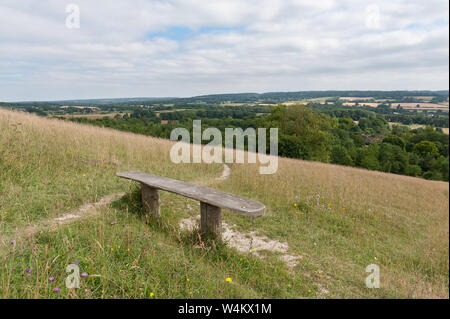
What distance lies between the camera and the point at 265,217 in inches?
221

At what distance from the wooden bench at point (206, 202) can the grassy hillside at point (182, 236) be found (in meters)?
0.24

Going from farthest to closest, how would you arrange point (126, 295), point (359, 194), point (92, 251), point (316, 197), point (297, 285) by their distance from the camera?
point (359, 194)
point (316, 197)
point (297, 285)
point (92, 251)
point (126, 295)

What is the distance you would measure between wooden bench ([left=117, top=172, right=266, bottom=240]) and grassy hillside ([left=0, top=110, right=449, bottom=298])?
9.6 inches

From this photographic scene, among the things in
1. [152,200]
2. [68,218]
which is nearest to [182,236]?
[152,200]

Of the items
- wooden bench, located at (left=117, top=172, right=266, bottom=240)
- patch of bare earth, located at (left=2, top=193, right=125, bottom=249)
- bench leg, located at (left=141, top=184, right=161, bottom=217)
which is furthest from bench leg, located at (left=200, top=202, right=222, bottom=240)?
patch of bare earth, located at (left=2, top=193, right=125, bottom=249)

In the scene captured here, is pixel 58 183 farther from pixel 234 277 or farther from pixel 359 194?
pixel 359 194

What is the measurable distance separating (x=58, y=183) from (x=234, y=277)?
4443 mm

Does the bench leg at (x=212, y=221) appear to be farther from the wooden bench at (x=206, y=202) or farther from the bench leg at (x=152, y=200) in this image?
the bench leg at (x=152, y=200)

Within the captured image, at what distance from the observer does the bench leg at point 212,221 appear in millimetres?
3672

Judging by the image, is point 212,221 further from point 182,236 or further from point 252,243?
point 252,243

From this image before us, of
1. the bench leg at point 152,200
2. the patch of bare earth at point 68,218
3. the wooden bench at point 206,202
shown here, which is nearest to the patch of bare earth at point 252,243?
the wooden bench at point 206,202

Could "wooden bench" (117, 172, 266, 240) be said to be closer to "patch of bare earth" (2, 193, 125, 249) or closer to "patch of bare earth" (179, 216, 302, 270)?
"patch of bare earth" (179, 216, 302, 270)

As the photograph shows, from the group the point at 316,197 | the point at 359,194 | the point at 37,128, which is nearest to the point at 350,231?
the point at 316,197

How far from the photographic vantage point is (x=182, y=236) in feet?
12.4
